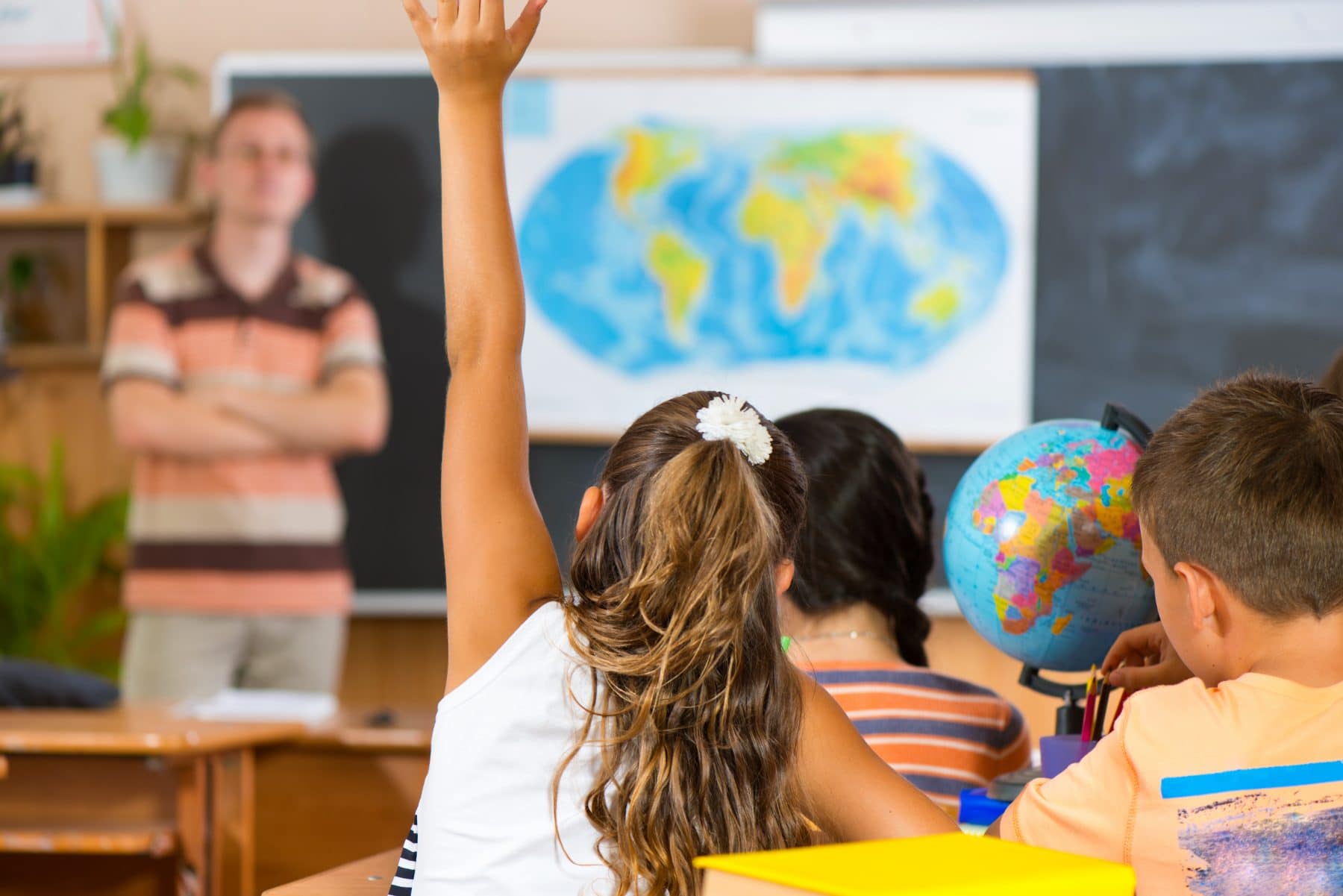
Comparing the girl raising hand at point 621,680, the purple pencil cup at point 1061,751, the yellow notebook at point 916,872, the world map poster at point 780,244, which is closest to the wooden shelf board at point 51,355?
the world map poster at point 780,244

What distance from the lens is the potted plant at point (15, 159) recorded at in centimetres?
405

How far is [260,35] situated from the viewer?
410cm

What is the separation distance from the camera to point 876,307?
3.75 meters

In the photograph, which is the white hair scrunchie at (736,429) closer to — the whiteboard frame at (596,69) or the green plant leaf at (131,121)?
the whiteboard frame at (596,69)

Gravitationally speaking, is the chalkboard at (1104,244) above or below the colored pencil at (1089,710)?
above

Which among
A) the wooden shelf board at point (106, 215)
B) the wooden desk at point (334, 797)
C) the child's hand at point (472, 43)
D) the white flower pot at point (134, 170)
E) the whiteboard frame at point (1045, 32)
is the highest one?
the whiteboard frame at point (1045, 32)

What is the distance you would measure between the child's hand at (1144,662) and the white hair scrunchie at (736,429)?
44cm

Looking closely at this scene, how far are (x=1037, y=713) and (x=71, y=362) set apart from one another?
2919 millimetres

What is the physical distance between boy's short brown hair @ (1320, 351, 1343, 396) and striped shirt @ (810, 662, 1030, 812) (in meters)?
0.55

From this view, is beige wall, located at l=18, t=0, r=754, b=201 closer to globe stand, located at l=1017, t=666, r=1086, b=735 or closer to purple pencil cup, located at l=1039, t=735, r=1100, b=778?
globe stand, located at l=1017, t=666, r=1086, b=735

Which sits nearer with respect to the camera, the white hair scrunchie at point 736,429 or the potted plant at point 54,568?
the white hair scrunchie at point 736,429

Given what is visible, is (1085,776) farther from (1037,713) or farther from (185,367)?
(185,367)

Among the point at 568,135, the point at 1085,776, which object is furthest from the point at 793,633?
the point at 568,135

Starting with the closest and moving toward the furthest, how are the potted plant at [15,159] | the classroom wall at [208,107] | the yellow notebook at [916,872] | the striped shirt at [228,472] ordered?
1. the yellow notebook at [916,872]
2. the striped shirt at [228,472]
3. the classroom wall at [208,107]
4. the potted plant at [15,159]
